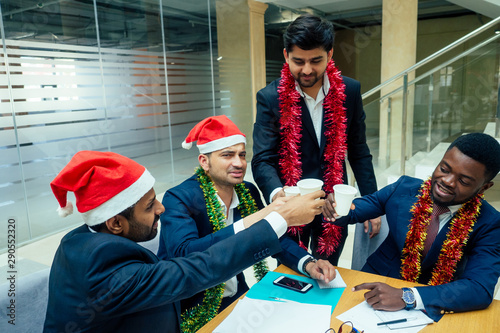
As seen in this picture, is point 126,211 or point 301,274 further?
point 301,274

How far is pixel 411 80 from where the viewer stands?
4656 millimetres

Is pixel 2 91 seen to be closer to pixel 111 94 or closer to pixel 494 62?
pixel 111 94

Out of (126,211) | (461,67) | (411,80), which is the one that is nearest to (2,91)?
(126,211)

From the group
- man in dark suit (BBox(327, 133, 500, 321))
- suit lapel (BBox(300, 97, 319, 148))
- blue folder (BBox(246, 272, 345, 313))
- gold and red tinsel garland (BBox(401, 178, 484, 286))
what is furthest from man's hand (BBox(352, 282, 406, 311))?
suit lapel (BBox(300, 97, 319, 148))

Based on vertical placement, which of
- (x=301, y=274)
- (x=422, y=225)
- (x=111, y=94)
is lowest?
(x=301, y=274)

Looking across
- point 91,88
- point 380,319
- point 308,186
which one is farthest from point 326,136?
point 91,88

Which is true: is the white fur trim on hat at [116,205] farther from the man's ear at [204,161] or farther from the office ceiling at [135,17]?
the office ceiling at [135,17]

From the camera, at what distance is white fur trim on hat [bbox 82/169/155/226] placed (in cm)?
116

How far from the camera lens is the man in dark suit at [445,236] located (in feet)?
4.44

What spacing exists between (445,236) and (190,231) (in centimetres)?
112

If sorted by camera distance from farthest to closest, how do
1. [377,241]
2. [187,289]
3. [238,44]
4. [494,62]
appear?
[238,44], [494,62], [377,241], [187,289]

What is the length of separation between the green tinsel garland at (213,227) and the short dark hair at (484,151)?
104 centimetres

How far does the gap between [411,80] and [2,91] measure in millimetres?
4690

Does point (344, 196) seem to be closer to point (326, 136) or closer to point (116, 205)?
point (326, 136)
